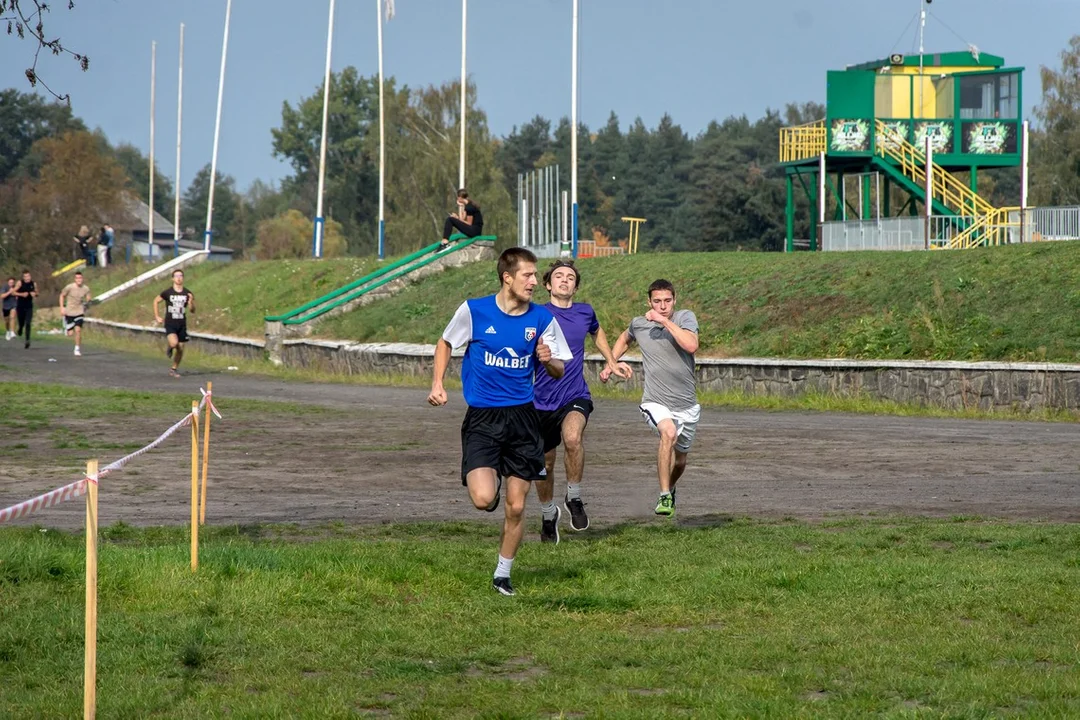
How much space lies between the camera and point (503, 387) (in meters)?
8.49

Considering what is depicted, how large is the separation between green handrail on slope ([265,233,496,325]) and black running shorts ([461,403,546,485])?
2917cm

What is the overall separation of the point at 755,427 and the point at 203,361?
71.2 feet

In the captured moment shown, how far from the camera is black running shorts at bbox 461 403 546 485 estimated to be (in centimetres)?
838

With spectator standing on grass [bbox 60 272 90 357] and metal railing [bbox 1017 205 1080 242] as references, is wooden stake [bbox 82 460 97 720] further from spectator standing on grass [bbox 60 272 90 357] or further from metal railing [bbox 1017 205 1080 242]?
metal railing [bbox 1017 205 1080 242]

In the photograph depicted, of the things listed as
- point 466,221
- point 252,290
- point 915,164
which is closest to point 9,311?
point 252,290

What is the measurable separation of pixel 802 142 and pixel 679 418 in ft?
A: 112

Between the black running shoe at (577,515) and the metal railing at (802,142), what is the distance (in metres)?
34.4

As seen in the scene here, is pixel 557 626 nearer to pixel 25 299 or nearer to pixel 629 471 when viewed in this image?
pixel 629 471

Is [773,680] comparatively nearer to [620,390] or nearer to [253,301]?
[620,390]

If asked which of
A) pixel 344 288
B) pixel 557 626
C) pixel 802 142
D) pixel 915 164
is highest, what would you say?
pixel 802 142

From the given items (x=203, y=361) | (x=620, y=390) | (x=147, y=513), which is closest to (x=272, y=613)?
(x=147, y=513)

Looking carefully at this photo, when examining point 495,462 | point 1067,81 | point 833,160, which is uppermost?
point 1067,81

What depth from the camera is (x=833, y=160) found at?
4416 centimetres

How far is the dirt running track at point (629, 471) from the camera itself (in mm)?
11961
